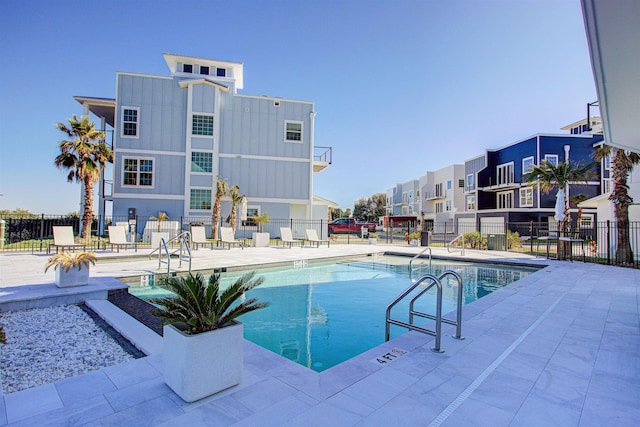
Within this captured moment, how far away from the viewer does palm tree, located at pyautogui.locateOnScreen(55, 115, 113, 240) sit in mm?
16094

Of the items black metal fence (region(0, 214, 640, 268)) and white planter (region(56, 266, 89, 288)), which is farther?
black metal fence (region(0, 214, 640, 268))

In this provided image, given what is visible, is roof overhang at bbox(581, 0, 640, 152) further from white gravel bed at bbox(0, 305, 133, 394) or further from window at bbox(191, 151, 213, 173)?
window at bbox(191, 151, 213, 173)

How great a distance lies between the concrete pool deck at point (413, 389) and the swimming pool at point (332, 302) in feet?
3.57

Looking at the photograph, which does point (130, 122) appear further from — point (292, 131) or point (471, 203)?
point (471, 203)

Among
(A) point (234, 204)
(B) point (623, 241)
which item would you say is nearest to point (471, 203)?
(B) point (623, 241)

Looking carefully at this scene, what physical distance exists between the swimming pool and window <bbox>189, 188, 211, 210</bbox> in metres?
11.3

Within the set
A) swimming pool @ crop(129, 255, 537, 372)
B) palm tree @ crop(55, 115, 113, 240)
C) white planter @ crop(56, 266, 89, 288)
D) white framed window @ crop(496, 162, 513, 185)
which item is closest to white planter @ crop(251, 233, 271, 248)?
swimming pool @ crop(129, 255, 537, 372)

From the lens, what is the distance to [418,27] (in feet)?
38.1

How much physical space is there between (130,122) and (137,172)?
10.1ft

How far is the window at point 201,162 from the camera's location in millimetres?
20859

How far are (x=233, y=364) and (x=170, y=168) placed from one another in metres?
20.2

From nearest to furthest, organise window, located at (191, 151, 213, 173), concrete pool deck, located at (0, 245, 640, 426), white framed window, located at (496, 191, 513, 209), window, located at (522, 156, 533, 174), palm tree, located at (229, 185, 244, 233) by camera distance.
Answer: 1. concrete pool deck, located at (0, 245, 640, 426)
2. palm tree, located at (229, 185, 244, 233)
3. window, located at (191, 151, 213, 173)
4. window, located at (522, 156, 533, 174)
5. white framed window, located at (496, 191, 513, 209)

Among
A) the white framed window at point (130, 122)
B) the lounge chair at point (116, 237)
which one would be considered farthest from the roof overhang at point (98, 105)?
the lounge chair at point (116, 237)

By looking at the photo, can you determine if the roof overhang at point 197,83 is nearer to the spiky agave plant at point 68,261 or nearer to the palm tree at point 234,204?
the palm tree at point 234,204
